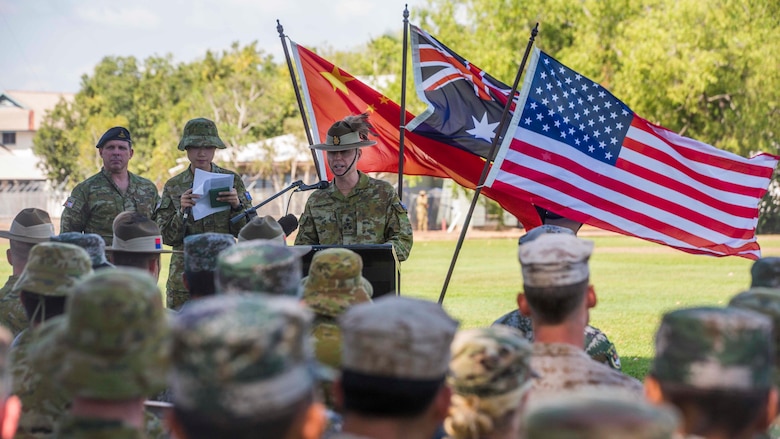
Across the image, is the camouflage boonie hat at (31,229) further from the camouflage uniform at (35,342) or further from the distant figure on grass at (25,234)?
the camouflage uniform at (35,342)

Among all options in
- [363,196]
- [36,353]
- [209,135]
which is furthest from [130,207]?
[36,353]

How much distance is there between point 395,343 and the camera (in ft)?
8.39

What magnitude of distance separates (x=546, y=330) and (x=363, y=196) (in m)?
4.05

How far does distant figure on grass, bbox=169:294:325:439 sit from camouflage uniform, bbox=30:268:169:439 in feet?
1.36

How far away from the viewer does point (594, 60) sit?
37.2m

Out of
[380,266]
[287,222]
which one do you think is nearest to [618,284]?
[287,222]

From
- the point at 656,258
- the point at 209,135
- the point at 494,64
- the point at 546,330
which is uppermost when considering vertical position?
the point at 494,64

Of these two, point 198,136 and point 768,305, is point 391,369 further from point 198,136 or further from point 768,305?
point 198,136

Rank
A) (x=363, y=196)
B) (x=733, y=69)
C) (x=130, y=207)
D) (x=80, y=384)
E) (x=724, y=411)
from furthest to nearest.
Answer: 1. (x=733, y=69)
2. (x=130, y=207)
3. (x=363, y=196)
4. (x=80, y=384)
5. (x=724, y=411)

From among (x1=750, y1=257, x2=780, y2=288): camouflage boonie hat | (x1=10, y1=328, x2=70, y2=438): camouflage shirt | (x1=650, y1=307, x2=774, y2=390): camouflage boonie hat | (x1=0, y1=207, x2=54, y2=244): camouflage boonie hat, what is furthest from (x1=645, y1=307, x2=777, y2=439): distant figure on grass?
(x1=0, y1=207, x2=54, y2=244): camouflage boonie hat

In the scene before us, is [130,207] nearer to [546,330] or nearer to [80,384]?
[546,330]

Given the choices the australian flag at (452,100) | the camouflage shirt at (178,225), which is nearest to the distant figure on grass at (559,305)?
the camouflage shirt at (178,225)

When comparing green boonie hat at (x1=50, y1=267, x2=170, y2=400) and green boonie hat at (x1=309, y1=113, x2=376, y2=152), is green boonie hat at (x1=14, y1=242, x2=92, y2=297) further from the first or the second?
green boonie hat at (x1=309, y1=113, x2=376, y2=152)

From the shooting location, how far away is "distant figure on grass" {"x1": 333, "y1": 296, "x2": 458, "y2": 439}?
257cm
